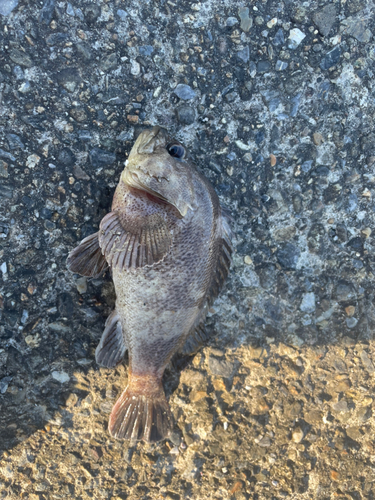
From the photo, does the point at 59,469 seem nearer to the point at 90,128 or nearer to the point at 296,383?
the point at 296,383

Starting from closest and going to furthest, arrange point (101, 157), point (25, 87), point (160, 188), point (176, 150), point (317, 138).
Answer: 1. point (160, 188)
2. point (176, 150)
3. point (25, 87)
4. point (101, 157)
5. point (317, 138)

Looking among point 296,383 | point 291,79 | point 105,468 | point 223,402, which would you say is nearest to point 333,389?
point 296,383

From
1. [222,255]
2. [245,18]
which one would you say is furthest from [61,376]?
[245,18]

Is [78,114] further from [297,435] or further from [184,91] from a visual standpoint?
[297,435]

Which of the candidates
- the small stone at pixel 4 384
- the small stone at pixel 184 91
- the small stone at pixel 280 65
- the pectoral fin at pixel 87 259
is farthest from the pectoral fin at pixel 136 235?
the small stone at pixel 280 65

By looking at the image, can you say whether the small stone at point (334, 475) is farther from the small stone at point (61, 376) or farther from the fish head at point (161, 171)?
the fish head at point (161, 171)

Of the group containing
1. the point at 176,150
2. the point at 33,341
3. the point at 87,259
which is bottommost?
the point at 33,341

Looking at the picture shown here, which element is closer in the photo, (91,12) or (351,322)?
(91,12)
